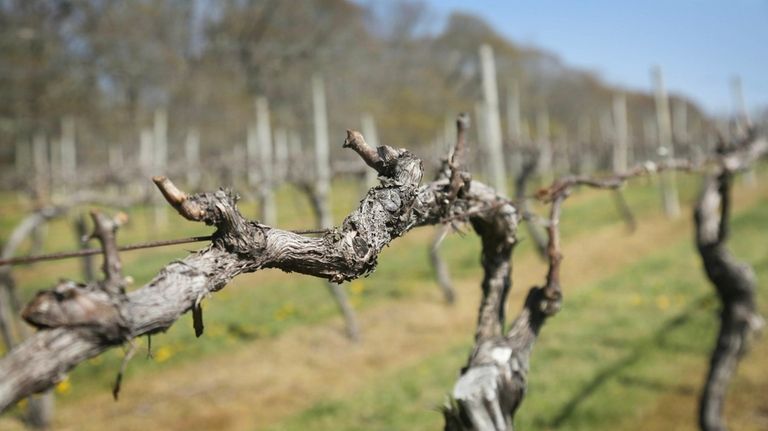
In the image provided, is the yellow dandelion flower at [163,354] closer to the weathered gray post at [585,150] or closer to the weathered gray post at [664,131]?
the weathered gray post at [664,131]

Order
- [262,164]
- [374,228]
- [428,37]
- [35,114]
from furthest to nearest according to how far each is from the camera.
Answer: [428,37] → [35,114] → [262,164] → [374,228]

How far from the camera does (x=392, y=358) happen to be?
789 centimetres

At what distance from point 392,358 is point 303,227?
422 inches

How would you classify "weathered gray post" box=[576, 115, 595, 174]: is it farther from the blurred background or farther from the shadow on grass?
the shadow on grass

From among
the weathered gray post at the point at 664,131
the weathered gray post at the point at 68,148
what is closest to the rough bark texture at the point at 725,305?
the weathered gray post at the point at 664,131

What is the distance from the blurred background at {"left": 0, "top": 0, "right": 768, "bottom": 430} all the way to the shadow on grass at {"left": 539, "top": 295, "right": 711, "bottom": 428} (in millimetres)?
29

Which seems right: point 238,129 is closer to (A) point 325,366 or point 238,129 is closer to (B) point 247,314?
(B) point 247,314

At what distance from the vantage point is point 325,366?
25.3 feet

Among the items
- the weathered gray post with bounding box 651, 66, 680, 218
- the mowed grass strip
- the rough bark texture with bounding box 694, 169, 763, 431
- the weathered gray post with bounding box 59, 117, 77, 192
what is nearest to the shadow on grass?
the rough bark texture with bounding box 694, 169, 763, 431

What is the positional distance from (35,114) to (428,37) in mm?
33375

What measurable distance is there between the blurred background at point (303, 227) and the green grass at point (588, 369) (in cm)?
3

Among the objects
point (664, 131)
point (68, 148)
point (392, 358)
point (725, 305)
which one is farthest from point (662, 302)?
point (68, 148)

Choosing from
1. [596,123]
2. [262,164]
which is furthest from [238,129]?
[596,123]

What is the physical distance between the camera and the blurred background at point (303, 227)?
6.31 metres
